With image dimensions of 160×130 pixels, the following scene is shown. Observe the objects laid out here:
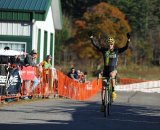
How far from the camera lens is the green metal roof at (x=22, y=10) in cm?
2955

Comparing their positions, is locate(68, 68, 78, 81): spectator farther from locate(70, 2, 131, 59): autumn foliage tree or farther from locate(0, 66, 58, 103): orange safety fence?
locate(70, 2, 131, 59): autumn foliage tree

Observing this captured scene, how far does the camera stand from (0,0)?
3008 cm

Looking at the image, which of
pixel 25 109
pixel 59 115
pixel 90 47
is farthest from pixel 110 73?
pixel 90 47

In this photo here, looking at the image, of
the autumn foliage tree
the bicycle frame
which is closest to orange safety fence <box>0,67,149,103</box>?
the bicycle frame

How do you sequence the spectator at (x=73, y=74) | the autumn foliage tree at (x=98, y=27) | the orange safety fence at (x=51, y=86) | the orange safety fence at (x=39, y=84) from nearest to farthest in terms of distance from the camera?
the orange safety fence at (x=39, y=84) < the orange safety fence at (x=51, y=86) < the spectator at (x=73, y=74) < the autumn foliage tree at (x=98, y=27)

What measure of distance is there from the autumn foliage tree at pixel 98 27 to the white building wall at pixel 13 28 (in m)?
41.9

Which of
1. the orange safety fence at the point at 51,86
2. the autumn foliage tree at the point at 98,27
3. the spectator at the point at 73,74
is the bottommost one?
the orange safety fence at the point at 51,86

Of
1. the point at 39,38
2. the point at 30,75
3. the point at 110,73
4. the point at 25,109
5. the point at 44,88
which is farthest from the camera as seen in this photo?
the point at 39,38

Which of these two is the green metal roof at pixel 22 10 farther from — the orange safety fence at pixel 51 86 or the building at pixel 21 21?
the orange safety fence at pixel 51 86

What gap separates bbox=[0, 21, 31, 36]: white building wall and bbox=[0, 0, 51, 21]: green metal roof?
12.2 inches

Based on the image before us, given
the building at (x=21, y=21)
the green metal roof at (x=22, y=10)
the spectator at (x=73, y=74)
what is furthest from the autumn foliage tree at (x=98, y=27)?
the green metal roof at (x=22, y=10)

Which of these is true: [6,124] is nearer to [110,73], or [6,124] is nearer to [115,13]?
[110,73]

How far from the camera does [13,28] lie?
30031 mm

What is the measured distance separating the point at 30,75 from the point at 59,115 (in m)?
5.89
